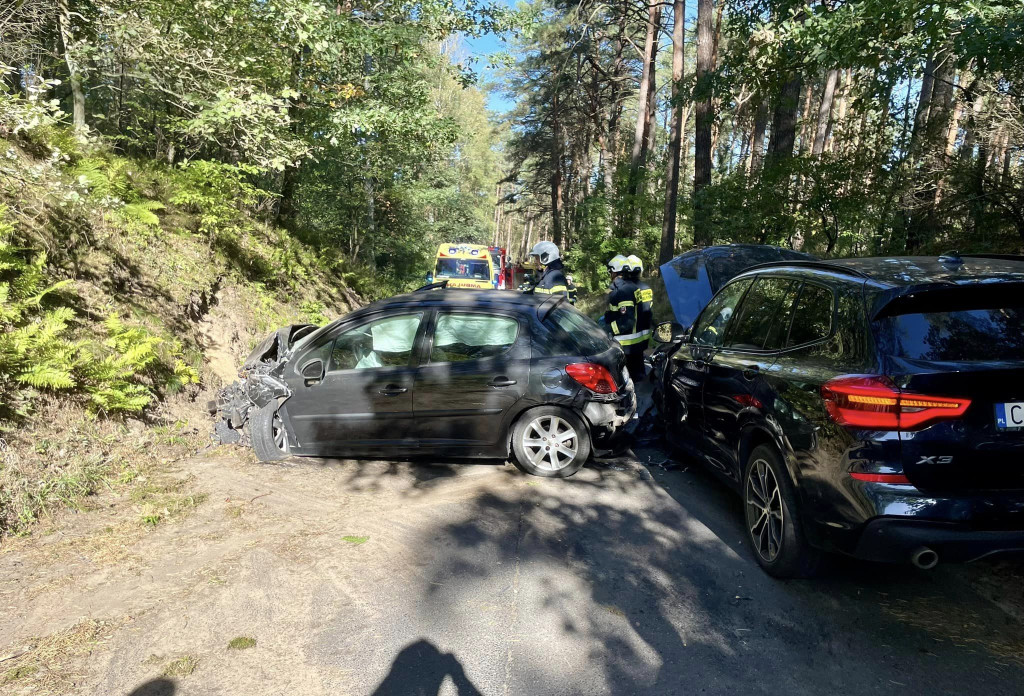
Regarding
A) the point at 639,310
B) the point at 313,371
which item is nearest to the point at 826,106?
the point at 639,310

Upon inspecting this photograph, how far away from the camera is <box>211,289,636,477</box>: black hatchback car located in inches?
226

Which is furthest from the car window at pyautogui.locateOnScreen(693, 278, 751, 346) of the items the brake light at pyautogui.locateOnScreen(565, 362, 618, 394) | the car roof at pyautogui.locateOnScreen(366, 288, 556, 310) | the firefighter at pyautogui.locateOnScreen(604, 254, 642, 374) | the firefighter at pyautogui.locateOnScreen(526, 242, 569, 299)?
the firefighter at pyautogui.locateOnScreen(526, 242, 569, 299)

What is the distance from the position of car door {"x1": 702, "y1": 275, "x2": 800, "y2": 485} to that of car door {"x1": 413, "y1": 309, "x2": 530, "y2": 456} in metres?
1.67

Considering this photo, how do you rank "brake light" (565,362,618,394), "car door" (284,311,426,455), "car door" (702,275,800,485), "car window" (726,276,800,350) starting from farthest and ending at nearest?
"car door" (284,311,426,455) → "brake light" (565,362,618,394) → "car window" (726,276,800,350) → "car door" (702,275,800,485)

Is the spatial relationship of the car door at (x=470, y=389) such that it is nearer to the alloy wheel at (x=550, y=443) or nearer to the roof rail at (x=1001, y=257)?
the alloy wheel at (x=550, y=443)

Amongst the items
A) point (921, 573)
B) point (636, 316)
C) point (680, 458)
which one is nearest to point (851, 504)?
point (921, 573)

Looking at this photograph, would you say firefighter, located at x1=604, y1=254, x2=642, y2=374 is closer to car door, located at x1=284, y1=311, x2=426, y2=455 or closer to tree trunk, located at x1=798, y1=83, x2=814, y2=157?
car door, located at x1=284, y1=311, x2=426, y2=455

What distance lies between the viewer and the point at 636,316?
8023 millimetres

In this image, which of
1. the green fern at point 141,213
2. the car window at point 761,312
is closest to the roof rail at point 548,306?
the car window at point 761,312

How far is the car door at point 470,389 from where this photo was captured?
225 inches

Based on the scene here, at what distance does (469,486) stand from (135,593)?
2.55m

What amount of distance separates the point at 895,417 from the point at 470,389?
344 centimetres

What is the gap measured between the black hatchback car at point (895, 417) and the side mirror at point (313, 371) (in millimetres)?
3781

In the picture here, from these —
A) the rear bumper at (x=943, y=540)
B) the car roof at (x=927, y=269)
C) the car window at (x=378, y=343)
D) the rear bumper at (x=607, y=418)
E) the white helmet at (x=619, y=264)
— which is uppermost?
the car roof at (x=927, y=269)
